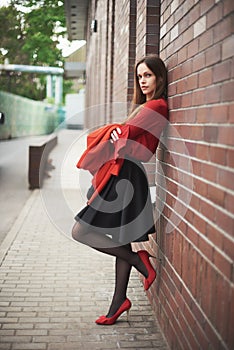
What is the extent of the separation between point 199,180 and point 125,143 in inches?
33.9

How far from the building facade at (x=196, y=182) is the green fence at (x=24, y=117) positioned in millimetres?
18816

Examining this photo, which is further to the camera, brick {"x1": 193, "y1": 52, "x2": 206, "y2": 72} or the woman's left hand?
the woman's left hand

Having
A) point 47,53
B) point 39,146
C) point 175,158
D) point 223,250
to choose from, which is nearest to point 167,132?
point 175,158

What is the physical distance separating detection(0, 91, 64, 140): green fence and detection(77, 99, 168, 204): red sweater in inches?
734

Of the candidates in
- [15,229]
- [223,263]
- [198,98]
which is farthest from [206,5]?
[15,229]

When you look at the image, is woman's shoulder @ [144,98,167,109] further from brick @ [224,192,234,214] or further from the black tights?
→ brick @ [224,192,234,214]

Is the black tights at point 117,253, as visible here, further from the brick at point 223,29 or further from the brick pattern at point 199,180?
the brick at point 223,29

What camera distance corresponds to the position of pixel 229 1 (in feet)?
7.02

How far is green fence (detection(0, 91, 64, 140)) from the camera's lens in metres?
24.3

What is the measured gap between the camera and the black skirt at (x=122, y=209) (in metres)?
3.38

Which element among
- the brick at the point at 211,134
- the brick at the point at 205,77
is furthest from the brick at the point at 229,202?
the brick at the point at 205,77

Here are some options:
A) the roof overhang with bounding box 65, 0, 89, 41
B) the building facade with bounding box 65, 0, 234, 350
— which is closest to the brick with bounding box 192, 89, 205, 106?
the building facade with bounding box 65, 0, 234, 350

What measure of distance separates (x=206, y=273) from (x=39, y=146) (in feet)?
27.9

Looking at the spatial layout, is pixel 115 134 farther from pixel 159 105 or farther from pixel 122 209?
pixel 122 209
